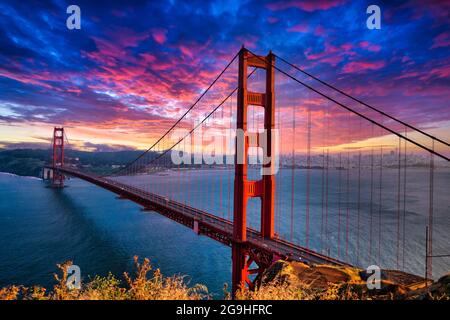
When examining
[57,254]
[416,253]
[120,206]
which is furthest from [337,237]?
[120,206]

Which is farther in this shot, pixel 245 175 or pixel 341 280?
pixel 245 175

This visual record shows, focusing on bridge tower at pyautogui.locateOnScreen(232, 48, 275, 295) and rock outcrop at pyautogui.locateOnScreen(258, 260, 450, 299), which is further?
bridge tower at pyautogui.locateOnScreen(232, 48, 275, 295)

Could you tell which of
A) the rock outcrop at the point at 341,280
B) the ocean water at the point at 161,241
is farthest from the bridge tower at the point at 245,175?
the rock outcrop at the point at 341,280

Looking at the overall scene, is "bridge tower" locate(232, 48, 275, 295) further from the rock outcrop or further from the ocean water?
the rock outcrop

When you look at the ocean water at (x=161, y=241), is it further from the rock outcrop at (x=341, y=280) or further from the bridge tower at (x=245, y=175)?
the rock outcrop at (x=341, y=280)

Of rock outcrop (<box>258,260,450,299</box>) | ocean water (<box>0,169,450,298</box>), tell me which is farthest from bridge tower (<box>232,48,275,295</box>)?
rock outcrop (<box>258,260,450,299</box>)

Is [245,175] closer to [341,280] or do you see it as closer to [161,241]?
[341,280]

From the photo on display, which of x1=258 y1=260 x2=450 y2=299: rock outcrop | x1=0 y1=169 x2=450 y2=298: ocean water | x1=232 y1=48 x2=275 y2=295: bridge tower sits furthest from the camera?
x1=0 y1=169 x2=450 y2=298: ocean water

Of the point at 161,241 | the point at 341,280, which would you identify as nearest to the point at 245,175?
the point at 341,280
